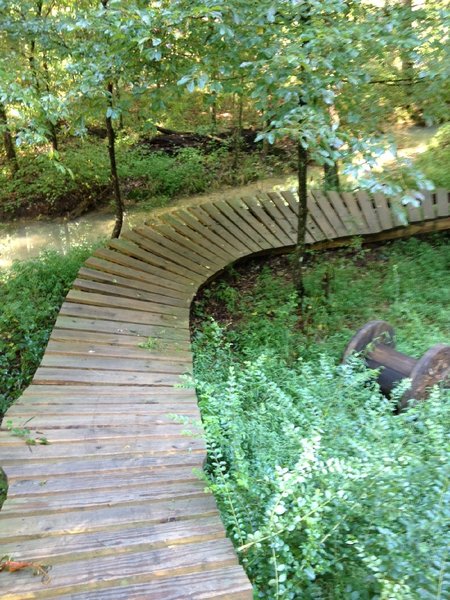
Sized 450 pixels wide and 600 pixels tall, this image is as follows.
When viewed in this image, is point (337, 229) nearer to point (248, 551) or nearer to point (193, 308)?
point (193, 308)

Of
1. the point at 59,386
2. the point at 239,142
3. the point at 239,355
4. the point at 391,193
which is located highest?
the point at 239,142

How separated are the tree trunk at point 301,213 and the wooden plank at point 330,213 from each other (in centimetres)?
143

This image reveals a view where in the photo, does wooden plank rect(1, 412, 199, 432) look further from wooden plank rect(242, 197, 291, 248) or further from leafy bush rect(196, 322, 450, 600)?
wooden plank rect(242, 197, 291, 248)

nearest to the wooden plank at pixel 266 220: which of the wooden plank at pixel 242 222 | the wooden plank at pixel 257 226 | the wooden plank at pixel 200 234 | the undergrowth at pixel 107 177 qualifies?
the wooden plank at pixel 257 226

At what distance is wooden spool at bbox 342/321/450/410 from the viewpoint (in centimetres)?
351

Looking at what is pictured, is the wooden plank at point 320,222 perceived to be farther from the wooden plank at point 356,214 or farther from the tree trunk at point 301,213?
the tree trunk at point 301,213

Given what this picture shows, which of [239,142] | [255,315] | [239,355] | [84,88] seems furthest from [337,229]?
[239,142]

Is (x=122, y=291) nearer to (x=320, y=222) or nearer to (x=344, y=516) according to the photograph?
(x=320, y=222)

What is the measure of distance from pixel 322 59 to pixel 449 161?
6.33m

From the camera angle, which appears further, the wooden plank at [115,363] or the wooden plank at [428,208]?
the wooden plank at [428,208]

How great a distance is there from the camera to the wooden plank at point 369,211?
22.5ft

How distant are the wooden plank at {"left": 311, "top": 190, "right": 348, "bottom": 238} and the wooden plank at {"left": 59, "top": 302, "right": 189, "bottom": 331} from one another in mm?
3099

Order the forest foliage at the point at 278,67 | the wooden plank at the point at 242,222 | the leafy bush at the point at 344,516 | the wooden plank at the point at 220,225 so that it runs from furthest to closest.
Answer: the wooden plank at the point at 242,222 → the wooden plank at the point at 220,225 → the forest foliage at the point at 278,67 → the leafy bush at the point at 344,516

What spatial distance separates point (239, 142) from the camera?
12.2 metres
